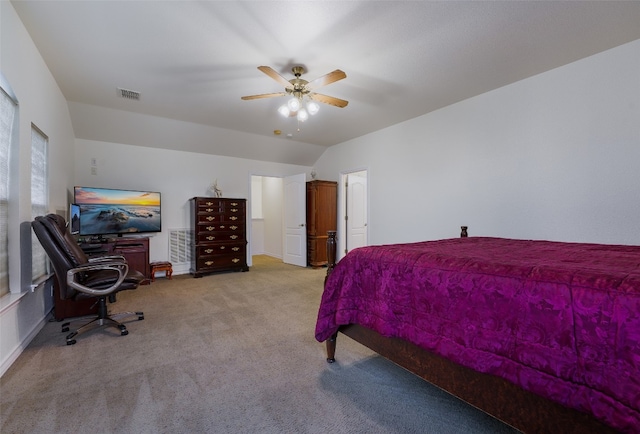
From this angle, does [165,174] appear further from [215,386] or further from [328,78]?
[215,386]

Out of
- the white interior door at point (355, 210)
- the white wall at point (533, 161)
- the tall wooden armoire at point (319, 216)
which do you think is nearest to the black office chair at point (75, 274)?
the tall wooden armoire at point (319, 216)

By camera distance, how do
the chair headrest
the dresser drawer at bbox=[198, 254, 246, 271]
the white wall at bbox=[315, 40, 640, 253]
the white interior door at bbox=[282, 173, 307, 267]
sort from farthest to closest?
1. the white interior door at bbox=[282, 173, 307, 267]
2. the dresser drawer at bbox=[198, 254, 246, 271]
3. the white wall at bbox=[315, 40, 640, 253]
4. the chair headrest

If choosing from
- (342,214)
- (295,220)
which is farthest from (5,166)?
(342,214)

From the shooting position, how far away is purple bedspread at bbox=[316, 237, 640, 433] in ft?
2.99

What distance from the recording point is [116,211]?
14.8 ft

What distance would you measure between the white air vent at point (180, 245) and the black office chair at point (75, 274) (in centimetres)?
266

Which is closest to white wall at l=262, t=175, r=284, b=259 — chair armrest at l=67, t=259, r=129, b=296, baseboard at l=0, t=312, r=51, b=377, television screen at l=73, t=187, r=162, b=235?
television screen at l=73, t=187, r=162, b=235

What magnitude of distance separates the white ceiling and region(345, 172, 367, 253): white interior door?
100 inches

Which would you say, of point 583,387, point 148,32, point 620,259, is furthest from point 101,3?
point 620,259

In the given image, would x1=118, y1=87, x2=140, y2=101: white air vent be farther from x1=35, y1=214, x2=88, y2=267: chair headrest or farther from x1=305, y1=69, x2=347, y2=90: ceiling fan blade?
x1=305, y1=69, x2=347, y2=90: ceiling fan blade

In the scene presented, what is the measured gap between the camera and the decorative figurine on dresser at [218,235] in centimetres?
511

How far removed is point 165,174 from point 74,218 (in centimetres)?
171

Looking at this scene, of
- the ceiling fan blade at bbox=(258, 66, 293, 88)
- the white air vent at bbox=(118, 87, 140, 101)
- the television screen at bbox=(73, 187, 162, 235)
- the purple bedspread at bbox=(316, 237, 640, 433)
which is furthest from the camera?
the television screen at bbox=(73, 187, 162, 235)

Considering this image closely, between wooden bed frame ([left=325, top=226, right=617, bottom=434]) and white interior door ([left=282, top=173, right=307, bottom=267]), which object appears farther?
white interior door ([left=282, top=173, right=307, bottom=267])
